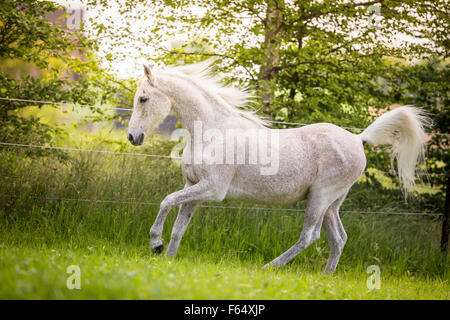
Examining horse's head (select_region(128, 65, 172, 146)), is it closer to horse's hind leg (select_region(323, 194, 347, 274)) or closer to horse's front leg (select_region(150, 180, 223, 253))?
horse's front leg (select_region(150, 180, 223, 253))

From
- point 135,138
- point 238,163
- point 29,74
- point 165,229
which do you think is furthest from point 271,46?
point 135,138

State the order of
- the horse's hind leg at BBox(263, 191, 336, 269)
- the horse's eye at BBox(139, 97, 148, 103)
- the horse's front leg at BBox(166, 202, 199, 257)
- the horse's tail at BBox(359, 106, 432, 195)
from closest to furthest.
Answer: the horse's eye at BBox(139, 97, 148, 103)
the horse's front leg at BBox(166, 202, 199, 257)
the horse's hind leg at BBox(263, 191, 336, 269)
the horse's tail at BBox(359, 106, 432, 195)

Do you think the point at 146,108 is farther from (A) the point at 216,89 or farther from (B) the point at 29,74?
(B) the point at 29,74

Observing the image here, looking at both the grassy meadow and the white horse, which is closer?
the white horse

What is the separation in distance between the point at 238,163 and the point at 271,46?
379 cm

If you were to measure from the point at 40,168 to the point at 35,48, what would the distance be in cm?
196

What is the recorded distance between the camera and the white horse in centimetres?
430

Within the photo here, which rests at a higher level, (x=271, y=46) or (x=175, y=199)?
(x=271, y=46)

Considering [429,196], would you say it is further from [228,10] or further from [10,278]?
[10,278]

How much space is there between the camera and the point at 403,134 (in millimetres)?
5125

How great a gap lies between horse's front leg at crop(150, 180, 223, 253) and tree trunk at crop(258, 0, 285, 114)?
3.26 meters

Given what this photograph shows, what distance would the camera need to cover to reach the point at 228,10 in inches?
289

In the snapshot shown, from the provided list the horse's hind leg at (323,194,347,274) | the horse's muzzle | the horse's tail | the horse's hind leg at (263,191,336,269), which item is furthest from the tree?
the horse's tail

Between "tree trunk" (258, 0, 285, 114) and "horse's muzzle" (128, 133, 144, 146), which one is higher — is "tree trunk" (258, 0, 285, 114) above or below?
above
